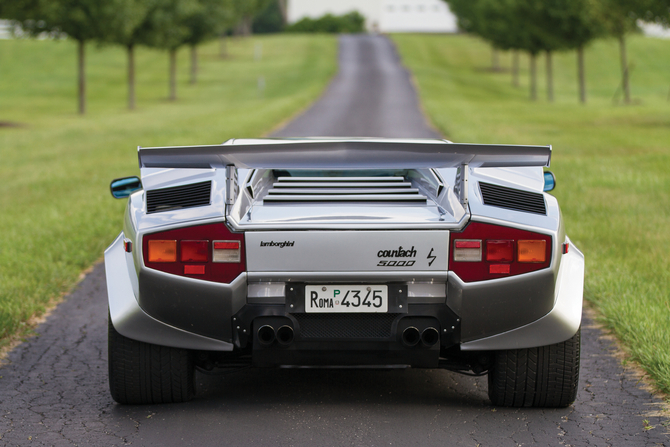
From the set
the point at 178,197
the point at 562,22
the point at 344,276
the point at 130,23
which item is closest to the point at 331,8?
the point at 562,22

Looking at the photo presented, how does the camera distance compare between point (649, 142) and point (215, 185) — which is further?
point (649, 142)

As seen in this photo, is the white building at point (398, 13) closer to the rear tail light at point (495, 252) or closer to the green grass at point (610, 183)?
the green grass at point (610, 183)

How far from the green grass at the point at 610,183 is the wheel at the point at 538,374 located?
2.24 ft

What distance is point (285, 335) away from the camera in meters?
3.49

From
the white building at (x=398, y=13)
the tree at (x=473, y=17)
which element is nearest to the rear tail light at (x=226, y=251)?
the tree at (x=473, y=17)

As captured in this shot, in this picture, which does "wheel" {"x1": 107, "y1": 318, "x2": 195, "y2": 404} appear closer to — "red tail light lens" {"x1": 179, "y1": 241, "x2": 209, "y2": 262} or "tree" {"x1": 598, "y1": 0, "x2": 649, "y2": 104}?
"red tail light lens" {"x1": 179, "y1": 241, "x2": 209, "y2": 262}

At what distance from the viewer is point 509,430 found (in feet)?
11.8

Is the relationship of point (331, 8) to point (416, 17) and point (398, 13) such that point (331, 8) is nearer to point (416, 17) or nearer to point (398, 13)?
point (398, 13)

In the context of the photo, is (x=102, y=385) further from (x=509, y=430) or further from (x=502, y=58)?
(x=502, y=58)

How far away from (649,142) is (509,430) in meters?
17.1

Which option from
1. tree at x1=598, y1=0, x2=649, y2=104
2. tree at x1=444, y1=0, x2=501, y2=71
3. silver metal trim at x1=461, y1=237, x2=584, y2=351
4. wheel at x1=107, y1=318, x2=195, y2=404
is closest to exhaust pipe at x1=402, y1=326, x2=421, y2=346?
silver metal trim at x1=461, y1=237, x2=584, y2=351

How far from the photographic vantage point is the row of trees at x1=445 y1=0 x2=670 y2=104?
24669mm

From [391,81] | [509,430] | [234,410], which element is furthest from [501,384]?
[391,81]

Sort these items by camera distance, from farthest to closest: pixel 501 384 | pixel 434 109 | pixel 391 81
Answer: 1. pixel 391 81
2. pixel 434 109
3. pixel 501 384
